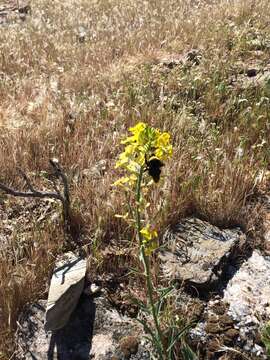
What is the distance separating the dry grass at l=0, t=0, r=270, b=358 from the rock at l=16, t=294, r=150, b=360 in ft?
0.39

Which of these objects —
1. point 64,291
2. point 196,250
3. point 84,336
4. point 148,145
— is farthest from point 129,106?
point 148,145

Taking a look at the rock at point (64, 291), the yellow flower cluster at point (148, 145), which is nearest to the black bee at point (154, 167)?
the yellow flower cluster at point (148, 145)

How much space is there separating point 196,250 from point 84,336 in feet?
3.26

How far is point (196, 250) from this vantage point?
10.5 feet

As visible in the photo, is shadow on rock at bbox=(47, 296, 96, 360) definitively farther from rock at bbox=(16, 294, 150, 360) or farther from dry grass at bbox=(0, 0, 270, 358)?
dry grass at bbox=(0, 0, 270, 358)

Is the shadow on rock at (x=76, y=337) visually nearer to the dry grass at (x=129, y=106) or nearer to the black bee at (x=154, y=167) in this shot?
the dry grass at (x=129, y=106)

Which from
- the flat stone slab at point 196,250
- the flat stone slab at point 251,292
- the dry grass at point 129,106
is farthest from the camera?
the dry grass at point 129,106

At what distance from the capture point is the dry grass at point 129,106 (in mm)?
3432

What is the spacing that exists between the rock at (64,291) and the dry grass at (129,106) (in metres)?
0.16

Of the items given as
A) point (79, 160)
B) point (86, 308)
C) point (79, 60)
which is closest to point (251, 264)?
point (86, 308)

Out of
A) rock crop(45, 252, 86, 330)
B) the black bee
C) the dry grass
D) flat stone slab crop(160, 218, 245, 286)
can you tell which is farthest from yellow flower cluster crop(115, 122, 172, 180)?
the dry grass

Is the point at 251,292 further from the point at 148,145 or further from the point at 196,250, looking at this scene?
the point at 148,145

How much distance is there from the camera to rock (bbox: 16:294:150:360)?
2.71 meters

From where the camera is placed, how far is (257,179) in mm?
3658
